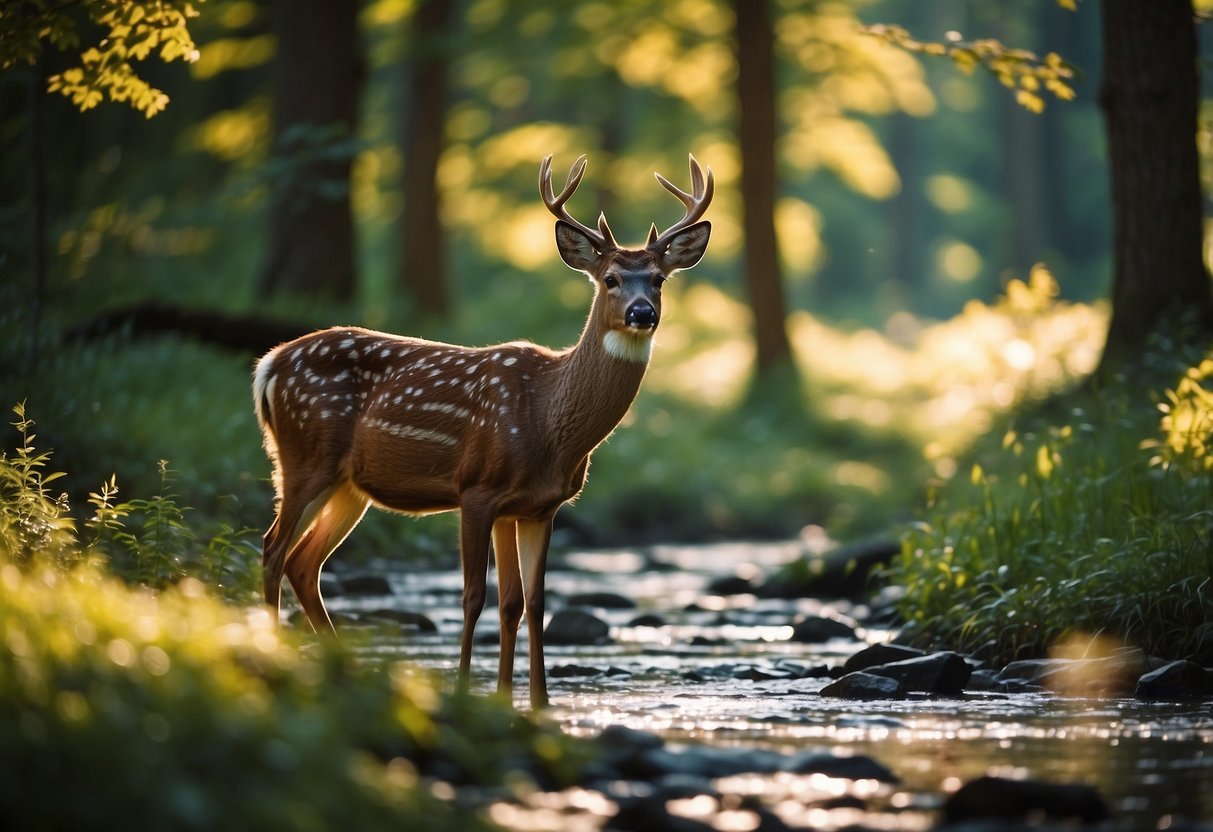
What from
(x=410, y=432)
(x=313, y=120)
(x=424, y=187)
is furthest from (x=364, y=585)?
A: (x=424, y=187)

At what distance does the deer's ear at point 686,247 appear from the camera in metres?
7.82

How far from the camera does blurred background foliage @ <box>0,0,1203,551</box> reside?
39.8 feet

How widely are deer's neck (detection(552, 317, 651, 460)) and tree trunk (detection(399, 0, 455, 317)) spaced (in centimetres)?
1444

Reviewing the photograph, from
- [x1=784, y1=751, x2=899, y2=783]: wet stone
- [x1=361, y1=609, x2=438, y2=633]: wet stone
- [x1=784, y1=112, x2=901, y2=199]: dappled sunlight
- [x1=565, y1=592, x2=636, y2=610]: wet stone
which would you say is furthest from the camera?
[x1=784, y1=112, x2=901, y2=199]: dappled sunlight

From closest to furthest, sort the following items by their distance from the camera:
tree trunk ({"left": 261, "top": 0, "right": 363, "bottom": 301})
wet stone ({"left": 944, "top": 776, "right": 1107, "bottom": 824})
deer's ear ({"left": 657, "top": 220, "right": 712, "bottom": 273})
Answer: wet stone ({"left": 944, "top": 776, "right": 1107, "bottom": 824})
deer's ear ({"left": 657, "top": 220, "right": 712, "bottom": 273})
tree trunk ({"left": 261, "top": 0, "right": 363, "bottom": 301})

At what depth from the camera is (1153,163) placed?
36.2 feet

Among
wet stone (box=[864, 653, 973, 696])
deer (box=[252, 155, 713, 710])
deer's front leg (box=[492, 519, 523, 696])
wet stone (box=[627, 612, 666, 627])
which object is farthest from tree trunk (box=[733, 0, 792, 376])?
wet stone (box=[864, 653, 973, 696])

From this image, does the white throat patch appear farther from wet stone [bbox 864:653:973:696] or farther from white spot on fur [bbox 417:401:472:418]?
wet stone [bbox 864:653:973:696]

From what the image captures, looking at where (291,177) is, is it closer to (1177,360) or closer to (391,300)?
(391,300)

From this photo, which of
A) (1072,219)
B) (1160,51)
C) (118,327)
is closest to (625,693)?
(1160,51)

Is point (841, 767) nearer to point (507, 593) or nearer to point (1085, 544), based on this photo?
point (507, 593)

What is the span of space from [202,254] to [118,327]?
598 centimetres

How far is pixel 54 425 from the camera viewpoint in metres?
9.86

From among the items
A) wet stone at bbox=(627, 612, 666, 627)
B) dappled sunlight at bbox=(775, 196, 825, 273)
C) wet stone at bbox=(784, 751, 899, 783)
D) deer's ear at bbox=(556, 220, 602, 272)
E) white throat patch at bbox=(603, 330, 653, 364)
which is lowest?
wet stone at bbox=(627, 612, 666, 627)
